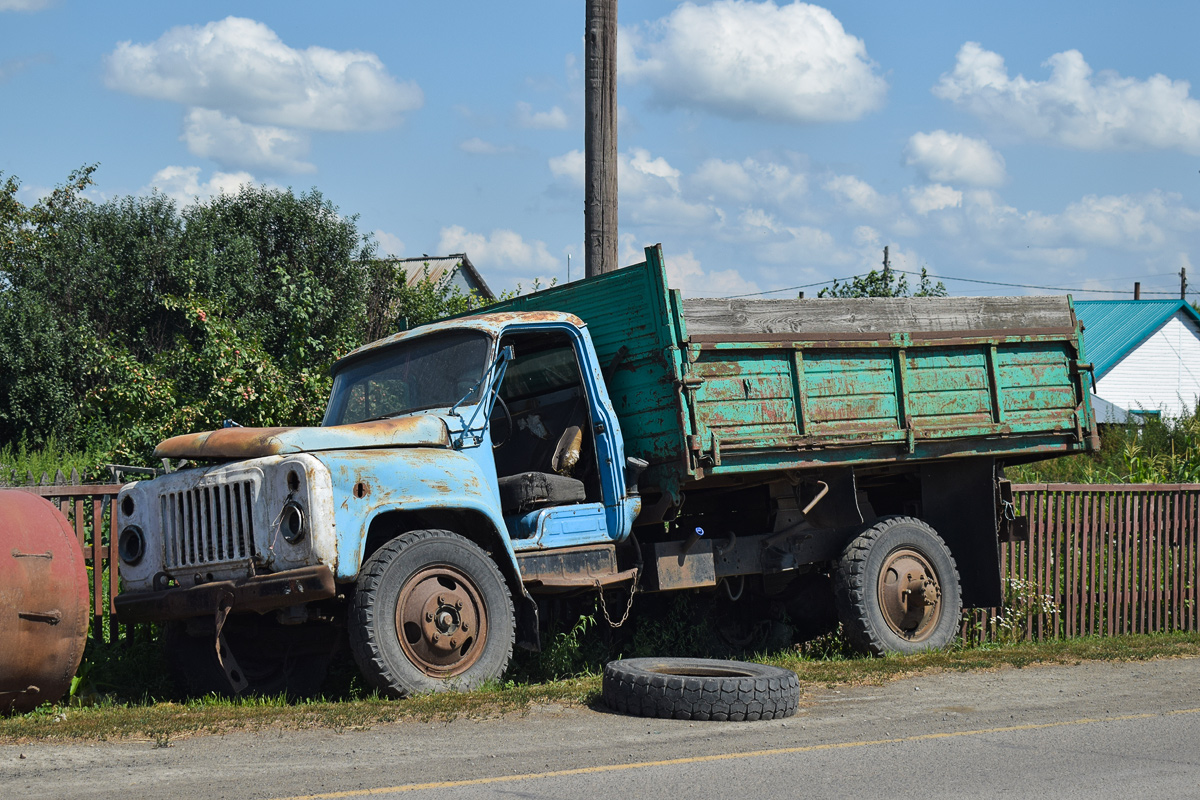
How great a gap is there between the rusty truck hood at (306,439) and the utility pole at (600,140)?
160 inches

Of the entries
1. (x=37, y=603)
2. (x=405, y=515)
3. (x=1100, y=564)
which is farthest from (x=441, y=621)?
(x=1100, y=564)

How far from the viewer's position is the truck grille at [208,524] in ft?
23.5

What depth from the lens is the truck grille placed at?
7.16m

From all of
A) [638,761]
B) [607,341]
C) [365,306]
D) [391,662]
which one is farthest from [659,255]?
[365,306]

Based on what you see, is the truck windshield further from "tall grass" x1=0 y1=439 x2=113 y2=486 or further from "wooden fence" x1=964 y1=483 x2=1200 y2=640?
"wooden fence" x1=964 y1=483 x2=1200 y2=640

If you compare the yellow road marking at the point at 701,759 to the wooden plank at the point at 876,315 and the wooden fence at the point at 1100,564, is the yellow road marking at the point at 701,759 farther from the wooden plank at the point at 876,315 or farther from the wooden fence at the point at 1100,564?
the wooden fence at the point at 1100,564

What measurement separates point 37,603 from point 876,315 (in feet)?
20.6

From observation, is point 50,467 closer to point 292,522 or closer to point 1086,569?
point 292,522

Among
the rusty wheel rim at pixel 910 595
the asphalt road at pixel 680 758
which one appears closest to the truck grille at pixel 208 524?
the asphalt road at pixel 680 758

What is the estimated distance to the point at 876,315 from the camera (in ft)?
31.4

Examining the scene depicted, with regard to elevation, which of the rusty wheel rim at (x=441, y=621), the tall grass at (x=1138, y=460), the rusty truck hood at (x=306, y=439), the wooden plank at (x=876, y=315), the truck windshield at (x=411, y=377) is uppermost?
the wooden plank at (x=876, y=315)

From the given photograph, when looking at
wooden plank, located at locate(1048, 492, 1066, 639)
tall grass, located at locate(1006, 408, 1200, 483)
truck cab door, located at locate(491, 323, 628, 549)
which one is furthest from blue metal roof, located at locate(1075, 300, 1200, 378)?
truck cab door, located at locate(491, 323, 628, 549)

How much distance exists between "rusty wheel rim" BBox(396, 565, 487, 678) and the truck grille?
101 centimetres

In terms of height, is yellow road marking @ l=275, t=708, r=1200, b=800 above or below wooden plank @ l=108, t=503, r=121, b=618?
below
